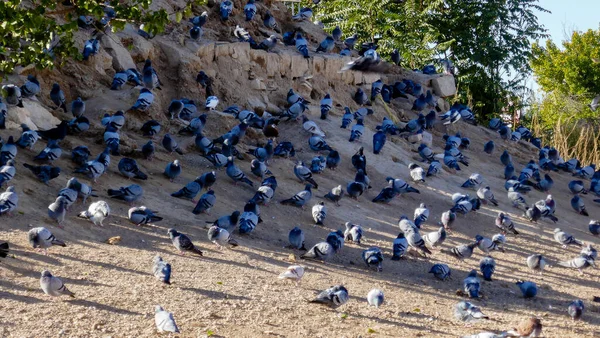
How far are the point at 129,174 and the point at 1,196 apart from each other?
2483 millimetres

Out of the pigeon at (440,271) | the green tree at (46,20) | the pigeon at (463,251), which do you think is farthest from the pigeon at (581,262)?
the green tree at (46,20)

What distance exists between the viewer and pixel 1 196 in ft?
29.0

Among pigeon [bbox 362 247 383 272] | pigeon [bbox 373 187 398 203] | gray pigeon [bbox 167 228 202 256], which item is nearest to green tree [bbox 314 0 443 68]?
pigeon [bbox 373 187 398 203]

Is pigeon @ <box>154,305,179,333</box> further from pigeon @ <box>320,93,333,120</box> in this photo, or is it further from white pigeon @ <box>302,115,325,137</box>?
pigeon @ <box>320,93,333,120</box>

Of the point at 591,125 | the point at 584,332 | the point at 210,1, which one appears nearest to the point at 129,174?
the point at 584,332

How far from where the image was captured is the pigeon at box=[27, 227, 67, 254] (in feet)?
26.1

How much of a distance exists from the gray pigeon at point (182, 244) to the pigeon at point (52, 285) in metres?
1.96

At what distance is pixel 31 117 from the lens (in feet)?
39.9

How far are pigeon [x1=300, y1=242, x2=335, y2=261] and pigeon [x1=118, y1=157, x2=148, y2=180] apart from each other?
111 inches

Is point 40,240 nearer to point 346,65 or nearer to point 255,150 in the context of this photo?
point 255,150

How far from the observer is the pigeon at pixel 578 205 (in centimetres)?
1538

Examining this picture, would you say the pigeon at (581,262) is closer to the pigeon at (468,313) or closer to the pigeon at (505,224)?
the pigeon at (505,224)

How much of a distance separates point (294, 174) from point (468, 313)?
219 inches

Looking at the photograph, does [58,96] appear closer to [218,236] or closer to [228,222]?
[228,222]
